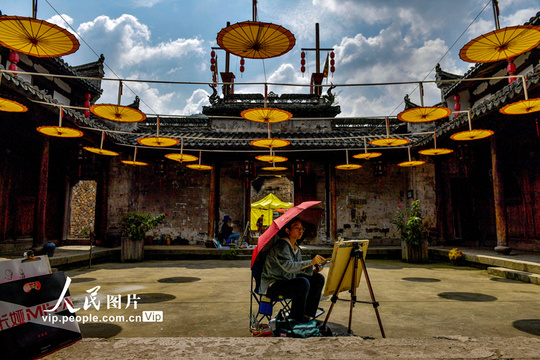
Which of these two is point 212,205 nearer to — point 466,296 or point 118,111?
point 118,111

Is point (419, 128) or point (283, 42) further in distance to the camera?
point (419, 128)

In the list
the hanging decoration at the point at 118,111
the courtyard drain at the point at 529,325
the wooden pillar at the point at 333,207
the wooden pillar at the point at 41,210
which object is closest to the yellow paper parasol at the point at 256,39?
the hanging decoration at the point at 118,111

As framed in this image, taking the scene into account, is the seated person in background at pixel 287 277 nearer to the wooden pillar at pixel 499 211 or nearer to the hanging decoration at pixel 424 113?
the hanging decoration at pixel 424 113

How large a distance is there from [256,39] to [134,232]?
7182 mm

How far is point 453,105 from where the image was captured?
1329cm

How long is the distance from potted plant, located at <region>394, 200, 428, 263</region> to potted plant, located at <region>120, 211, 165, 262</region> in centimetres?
715

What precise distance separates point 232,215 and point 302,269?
388 inches

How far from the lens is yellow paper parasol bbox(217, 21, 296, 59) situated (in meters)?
4.06

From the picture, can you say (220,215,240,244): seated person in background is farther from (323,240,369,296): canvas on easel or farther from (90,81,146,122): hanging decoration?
(323,240,369,296): canvas on easel

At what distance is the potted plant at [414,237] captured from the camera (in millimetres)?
8805

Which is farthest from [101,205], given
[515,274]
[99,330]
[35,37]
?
[515,274]

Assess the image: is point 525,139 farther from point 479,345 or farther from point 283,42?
point 479,345

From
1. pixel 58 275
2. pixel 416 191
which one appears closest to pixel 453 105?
pixel 416 191

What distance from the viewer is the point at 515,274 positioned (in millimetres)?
6312
